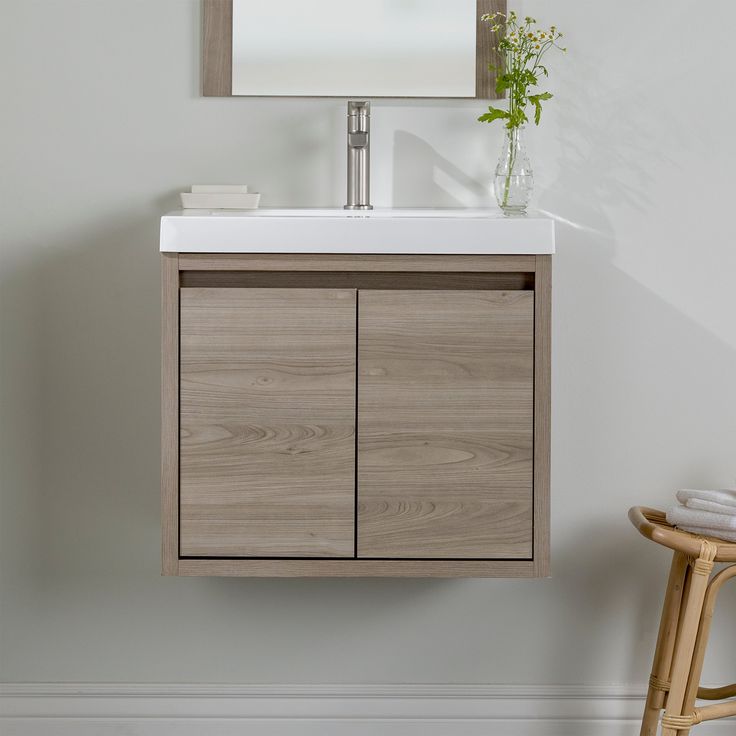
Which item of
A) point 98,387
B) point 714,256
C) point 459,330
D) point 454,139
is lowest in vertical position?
point 98,387

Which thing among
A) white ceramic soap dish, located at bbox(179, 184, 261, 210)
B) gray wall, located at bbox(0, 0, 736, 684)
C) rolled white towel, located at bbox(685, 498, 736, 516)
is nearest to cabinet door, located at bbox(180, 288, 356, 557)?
white ceramic soap dish, located at bbox(179, 184, 261, 210)

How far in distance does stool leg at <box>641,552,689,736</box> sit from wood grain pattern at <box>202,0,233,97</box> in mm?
1407

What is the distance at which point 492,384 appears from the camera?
160 cm

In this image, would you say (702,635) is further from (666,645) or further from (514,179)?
(514,179)

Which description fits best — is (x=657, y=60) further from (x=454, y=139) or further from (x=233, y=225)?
(x=233, y=225)

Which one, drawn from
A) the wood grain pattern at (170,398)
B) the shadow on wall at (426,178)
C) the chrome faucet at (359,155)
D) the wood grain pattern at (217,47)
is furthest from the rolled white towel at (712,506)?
the wood grain pattern at (217,47)

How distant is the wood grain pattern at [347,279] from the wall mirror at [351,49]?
55cm

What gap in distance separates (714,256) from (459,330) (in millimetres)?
752

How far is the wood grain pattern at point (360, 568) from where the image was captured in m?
1.61

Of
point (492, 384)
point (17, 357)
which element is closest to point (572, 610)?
point (492, 384)

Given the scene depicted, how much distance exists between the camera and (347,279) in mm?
1616

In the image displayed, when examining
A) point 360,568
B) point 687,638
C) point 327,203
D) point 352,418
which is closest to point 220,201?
point 327,203

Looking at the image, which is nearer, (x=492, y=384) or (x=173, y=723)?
(x=492, y=384)

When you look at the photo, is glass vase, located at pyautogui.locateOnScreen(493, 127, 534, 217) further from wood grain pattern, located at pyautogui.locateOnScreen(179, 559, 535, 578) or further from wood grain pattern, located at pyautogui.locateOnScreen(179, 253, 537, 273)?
wood grain pattern, located at pyautogui.locateOnScreen(179, 559, 535, 578)
